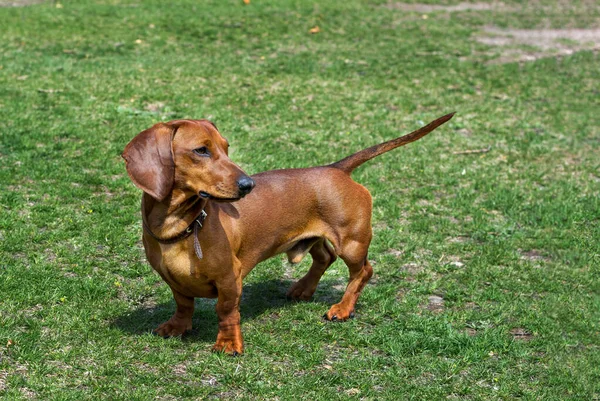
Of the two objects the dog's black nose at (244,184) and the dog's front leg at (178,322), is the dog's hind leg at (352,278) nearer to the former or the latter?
the dog's front leg at (178,322)

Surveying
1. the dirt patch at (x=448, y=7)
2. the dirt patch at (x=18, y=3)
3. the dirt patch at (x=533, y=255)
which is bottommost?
the dirt patch at (x=533, y=255)

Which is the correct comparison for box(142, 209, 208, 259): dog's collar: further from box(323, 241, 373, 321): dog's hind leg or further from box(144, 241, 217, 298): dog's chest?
box(323, 241, 373, 321): dog's hind leg

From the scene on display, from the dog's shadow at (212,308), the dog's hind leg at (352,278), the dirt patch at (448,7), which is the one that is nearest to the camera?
the dog's shadow at (212,308)

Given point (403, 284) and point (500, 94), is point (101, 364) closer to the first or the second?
point (403, 284)

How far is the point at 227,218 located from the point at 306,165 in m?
3.88

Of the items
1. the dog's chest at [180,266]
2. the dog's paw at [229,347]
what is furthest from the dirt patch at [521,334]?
the dog's chest at [180,266]

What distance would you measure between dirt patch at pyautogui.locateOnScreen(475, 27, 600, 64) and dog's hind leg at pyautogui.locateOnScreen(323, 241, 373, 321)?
869 cm

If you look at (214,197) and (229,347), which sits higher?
(214,197)

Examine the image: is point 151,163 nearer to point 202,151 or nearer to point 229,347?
point 202,151

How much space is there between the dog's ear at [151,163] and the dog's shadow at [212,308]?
1.26 m

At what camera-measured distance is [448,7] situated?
17812 mm

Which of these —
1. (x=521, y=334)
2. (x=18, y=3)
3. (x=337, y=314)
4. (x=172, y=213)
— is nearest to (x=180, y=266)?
(x=172, y=213)

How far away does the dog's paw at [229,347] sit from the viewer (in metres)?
5.24

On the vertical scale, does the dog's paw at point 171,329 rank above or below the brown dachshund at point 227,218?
below
